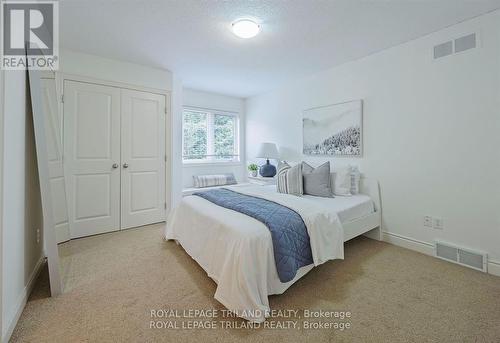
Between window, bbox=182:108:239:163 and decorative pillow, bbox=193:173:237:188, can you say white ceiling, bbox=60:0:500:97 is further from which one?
decorative pillow, bbox=193:173:237:188

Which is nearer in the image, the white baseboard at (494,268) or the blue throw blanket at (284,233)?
the blue throw blanket at (284,233)

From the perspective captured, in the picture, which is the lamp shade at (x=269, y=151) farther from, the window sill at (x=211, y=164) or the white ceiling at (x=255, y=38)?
the white ceiling at (x=255, y=38)

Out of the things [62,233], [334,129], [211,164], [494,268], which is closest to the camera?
[494,268]

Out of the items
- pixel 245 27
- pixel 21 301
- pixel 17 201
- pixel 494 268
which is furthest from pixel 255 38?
pixel 494 268

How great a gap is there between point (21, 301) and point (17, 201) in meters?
0.69

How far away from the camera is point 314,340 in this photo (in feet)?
4.34

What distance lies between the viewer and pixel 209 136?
15.4 ft

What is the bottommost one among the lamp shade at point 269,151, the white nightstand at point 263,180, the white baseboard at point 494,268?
the white baseboard at point 494,268

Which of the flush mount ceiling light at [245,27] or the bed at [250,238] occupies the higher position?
the flush mount ceiling light at [245,27]

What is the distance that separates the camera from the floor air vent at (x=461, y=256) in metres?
2.10

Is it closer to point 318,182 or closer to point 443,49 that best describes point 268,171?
point 318,182

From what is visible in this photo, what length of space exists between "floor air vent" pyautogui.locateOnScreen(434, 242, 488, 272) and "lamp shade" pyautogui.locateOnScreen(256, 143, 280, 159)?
252cm

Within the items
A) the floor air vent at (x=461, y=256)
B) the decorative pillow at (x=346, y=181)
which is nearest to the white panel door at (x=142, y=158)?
the decorative pillow at (x=346, y=181)

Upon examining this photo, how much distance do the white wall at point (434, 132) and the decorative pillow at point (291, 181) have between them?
2.44 feet
